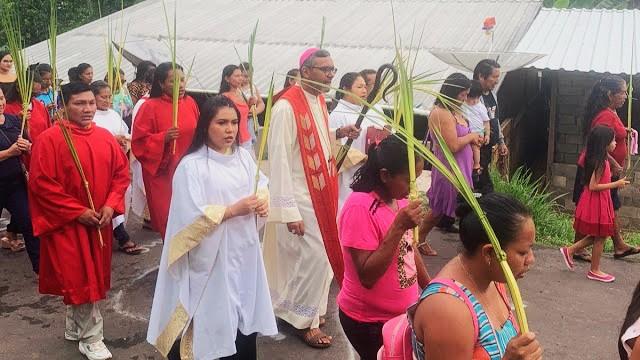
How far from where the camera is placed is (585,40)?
383 inches

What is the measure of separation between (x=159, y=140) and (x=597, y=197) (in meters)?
3.60

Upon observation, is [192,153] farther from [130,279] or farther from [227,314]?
[130,279]

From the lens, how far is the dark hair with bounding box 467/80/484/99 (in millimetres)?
6480

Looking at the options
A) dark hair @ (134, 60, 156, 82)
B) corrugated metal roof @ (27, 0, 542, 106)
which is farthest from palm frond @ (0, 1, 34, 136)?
corrugated metal roof @ (27, 0, 542, 106)

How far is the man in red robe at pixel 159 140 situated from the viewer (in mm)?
5434

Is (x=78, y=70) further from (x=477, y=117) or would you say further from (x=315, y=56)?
(x=477, y=117)

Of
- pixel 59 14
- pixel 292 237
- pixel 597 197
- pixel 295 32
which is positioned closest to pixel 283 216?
pixel 292 237

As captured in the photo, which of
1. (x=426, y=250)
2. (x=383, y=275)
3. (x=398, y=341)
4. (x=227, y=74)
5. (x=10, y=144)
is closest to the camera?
(x=398, y=341)

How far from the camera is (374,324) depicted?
3.19m

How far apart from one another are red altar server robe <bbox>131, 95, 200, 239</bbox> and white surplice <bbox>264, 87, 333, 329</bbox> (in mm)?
1100

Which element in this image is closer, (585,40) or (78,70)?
(78,70)

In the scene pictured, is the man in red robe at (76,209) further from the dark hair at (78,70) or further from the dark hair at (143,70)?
the dark hair at (143,70)

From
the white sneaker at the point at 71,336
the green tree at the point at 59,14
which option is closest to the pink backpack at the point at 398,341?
the white sneaker at the point at 71,336

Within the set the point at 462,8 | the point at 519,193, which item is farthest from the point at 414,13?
the point at 519,193
